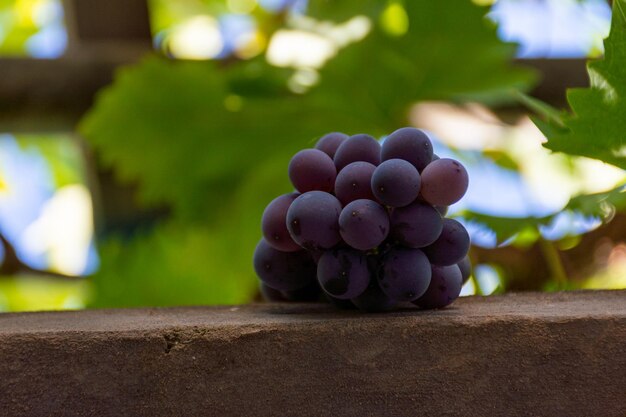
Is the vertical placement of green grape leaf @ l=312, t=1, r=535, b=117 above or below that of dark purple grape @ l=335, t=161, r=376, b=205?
above

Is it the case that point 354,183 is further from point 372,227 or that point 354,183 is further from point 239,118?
point 239,118

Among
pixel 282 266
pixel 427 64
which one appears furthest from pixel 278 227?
pixel 427 64

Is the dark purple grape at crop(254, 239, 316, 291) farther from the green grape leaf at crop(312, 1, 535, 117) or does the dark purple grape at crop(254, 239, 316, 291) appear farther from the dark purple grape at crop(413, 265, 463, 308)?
the green grape leaf at crop(312, 1, 535, 117)

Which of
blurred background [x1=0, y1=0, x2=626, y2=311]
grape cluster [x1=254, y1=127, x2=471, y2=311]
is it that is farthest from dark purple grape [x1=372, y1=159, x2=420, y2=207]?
blurred background [x1=0, y1=0, x2=626, y2=311]

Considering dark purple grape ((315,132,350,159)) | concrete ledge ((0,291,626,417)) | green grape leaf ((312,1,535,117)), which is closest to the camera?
concrete ledge ((0,291,626,417))

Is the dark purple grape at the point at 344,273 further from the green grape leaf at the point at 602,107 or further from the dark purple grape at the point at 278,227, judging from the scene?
the green grape leaf at the point at 602,107
